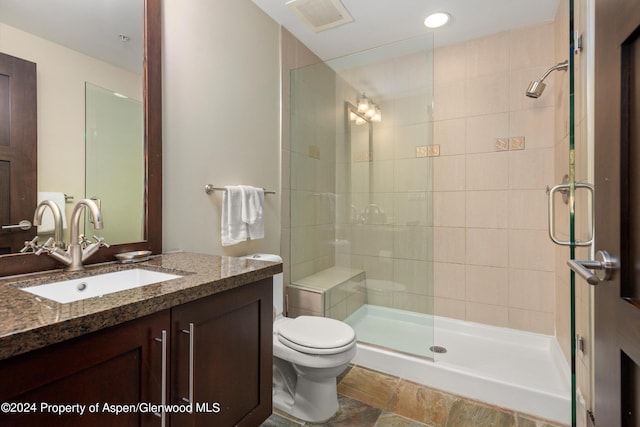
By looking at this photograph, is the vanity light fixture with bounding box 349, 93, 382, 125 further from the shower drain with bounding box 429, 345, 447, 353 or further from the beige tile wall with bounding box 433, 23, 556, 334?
the shower drain with bounding box 429, 345, 447, 353

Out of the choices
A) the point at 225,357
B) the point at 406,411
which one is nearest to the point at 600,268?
the point at 225,357

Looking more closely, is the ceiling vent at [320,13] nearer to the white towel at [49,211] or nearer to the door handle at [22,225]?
the white towel at [49,211]

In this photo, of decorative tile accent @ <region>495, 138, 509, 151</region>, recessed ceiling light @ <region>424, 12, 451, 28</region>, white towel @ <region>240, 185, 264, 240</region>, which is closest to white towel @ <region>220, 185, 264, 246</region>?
white towel @ <region>240, 185, 264, 240</region>

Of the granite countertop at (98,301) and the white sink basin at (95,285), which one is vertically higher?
the granite countertop at (98,301)

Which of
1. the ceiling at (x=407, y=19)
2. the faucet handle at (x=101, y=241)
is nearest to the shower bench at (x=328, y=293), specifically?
the faucet handle at (x=101, y=241)

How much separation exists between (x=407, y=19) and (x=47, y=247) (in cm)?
246

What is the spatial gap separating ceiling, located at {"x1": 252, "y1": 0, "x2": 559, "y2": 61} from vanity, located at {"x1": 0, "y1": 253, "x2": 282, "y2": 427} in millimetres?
1878

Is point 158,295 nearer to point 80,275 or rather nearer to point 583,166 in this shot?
point 80,275

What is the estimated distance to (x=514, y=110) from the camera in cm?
232

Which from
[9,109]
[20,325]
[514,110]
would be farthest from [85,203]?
[514,110]

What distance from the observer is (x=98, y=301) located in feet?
2.39

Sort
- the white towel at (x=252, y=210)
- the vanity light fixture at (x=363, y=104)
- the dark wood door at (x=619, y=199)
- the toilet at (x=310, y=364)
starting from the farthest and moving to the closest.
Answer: the vanity light fixture at (x=363, y=104), the white towel at (x=252, y=210), the toilet at (x=310, y=364), the dark wood door at (x=619, y=199)

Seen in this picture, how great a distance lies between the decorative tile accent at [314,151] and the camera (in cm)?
256

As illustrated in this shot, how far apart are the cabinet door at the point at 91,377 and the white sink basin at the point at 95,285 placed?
0.32 meters
